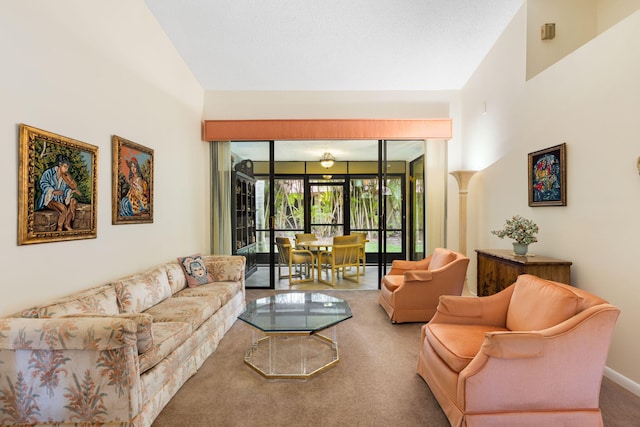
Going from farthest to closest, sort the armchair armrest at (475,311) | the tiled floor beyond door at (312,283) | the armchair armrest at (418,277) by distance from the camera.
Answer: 1. the tiled floor beyond door at (312,283)
2. the armchair armrest at (418,277)
3. the armchair armrest at (475,311)

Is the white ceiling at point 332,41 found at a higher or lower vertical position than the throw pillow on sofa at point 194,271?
higher

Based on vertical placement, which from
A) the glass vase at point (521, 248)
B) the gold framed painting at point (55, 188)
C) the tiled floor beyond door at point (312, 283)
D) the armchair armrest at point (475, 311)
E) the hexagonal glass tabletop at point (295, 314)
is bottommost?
the tiled floor beyond door at point (312, 283)

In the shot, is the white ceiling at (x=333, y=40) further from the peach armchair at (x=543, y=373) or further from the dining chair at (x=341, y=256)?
the peach armchair at (x=543, y=373)

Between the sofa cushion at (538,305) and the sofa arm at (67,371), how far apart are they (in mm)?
2402

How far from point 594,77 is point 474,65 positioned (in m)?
2.21

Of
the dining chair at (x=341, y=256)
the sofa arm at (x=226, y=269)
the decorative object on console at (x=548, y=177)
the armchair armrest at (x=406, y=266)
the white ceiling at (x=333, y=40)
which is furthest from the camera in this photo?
the dining chair at (x=341, y=256)

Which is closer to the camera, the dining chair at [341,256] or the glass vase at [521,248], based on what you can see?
the glass vase at [521,248]

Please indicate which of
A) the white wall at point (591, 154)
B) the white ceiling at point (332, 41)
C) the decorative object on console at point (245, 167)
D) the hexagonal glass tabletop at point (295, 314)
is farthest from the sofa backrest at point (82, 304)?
the white wall at point (591, 154)

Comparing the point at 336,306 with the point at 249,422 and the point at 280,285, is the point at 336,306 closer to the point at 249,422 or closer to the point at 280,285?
the point at 249,422

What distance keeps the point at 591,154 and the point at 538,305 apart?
144cm

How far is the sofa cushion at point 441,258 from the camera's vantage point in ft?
12.4

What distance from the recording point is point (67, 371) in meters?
1.72

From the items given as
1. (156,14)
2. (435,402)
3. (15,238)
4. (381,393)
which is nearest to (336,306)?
(381,393)

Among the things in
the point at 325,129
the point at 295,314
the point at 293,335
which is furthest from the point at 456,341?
the point at 325,129
